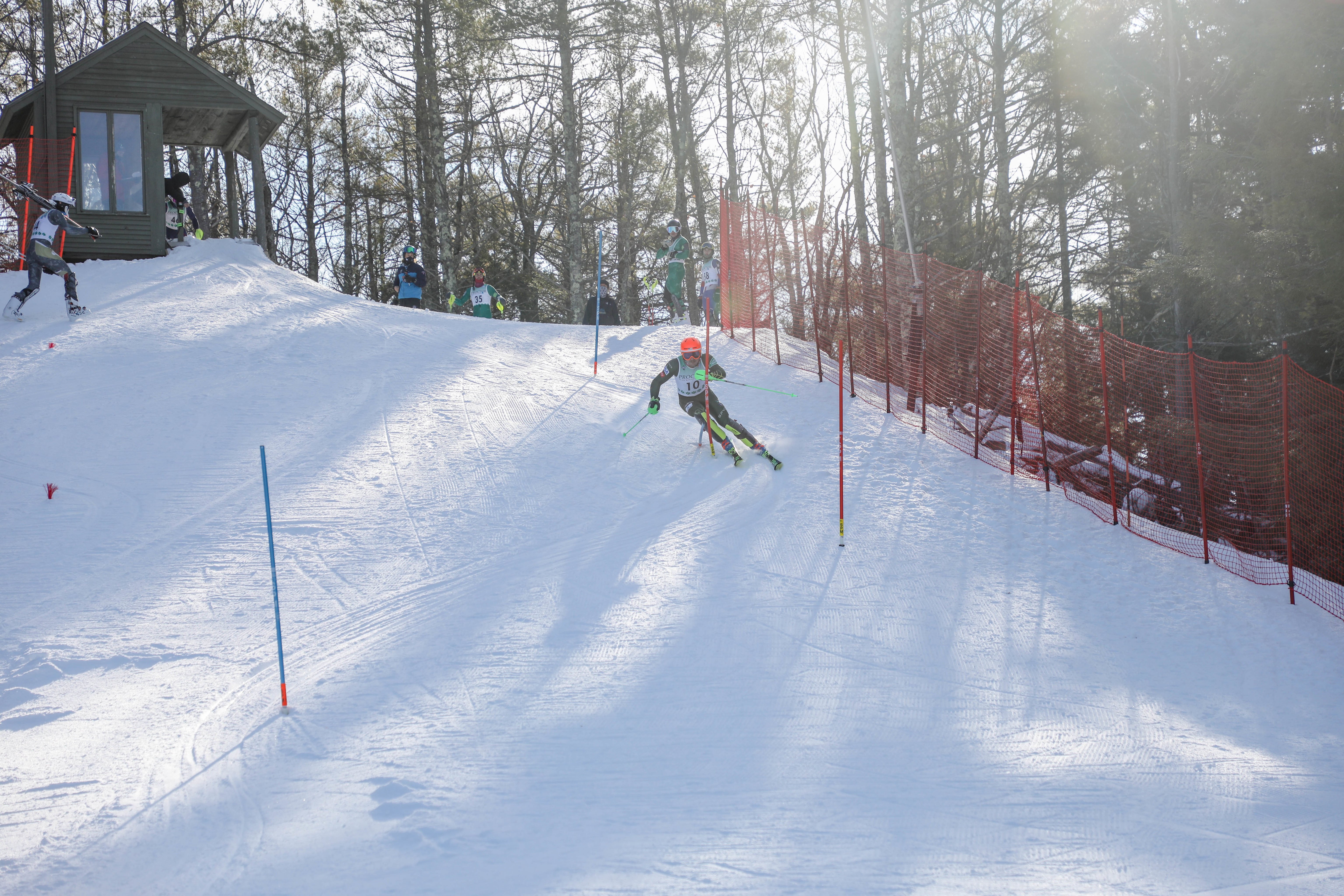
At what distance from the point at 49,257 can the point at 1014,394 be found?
13481 mm

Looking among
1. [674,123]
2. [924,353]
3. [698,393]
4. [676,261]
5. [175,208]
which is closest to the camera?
[698,393]

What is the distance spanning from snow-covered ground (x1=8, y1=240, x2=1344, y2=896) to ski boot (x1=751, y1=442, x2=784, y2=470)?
22 cm

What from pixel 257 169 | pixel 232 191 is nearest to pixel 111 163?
pixel 257 169

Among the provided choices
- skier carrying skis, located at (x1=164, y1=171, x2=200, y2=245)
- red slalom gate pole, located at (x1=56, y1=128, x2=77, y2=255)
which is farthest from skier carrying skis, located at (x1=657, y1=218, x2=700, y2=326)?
red slalom gate pole, located at (x1=56, y1=128, x2=77, y2=255)

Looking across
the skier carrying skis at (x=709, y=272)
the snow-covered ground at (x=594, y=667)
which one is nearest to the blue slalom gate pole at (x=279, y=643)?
the snow-covered ground at (x=594, y=667)

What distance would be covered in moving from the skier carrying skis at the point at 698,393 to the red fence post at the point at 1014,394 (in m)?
2.69

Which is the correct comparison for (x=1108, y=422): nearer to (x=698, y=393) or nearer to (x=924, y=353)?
(x=924, y=353)

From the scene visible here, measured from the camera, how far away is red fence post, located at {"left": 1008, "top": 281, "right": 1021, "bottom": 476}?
1131 centimetres

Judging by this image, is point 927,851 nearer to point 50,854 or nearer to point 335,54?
point 50,854

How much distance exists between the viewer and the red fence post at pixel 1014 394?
11.3 meters

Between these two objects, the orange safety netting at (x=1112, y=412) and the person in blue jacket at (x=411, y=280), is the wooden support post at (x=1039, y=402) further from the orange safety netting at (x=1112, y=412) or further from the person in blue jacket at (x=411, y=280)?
the person in blue jacket at (x=411, y=280)

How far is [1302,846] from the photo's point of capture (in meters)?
5.00

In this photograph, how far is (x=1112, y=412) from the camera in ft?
38.3

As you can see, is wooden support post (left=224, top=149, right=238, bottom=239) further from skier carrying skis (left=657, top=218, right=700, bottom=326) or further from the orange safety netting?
the orange safety netting
